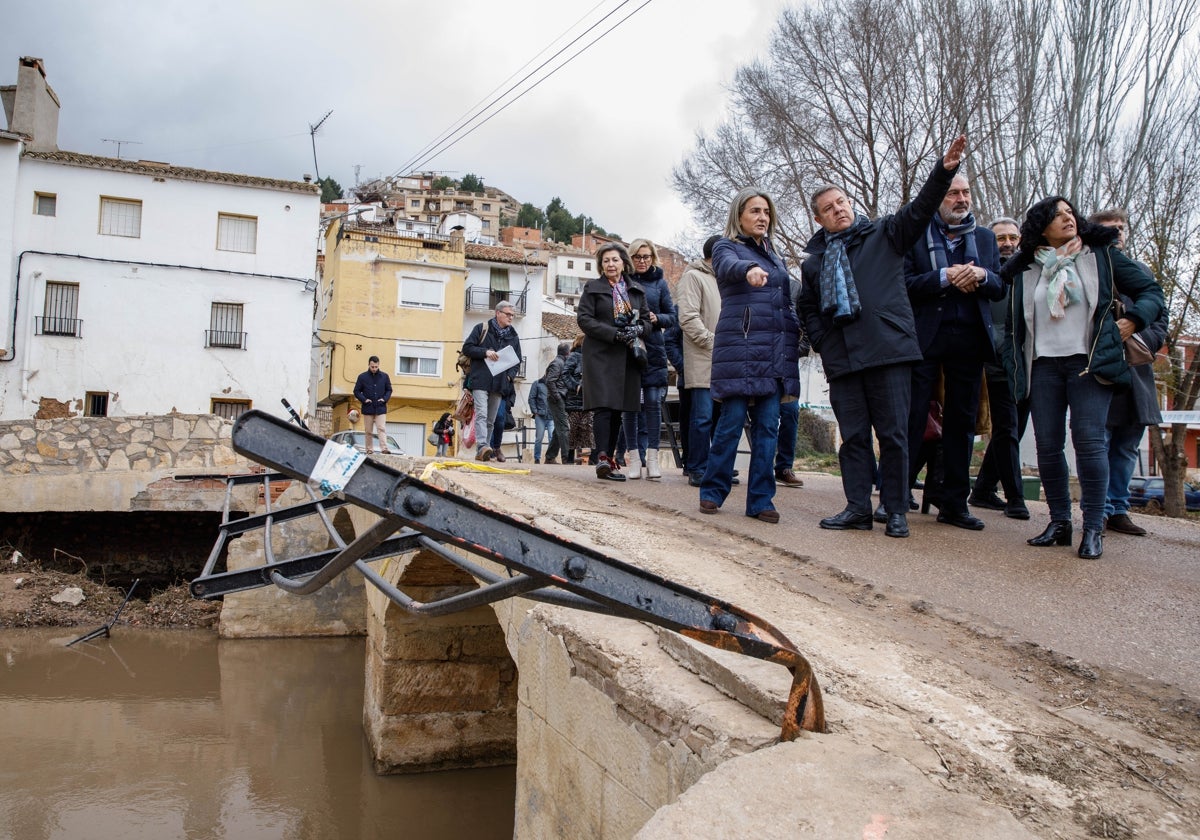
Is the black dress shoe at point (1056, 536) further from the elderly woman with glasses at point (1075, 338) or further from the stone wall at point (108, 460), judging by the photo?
the stone wall at point (108, 460)

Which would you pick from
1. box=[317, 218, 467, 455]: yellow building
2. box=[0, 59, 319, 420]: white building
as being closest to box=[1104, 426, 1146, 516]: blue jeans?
box=[0, 59, 319, 420]: white building

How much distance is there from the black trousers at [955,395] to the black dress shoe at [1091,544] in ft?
2.70

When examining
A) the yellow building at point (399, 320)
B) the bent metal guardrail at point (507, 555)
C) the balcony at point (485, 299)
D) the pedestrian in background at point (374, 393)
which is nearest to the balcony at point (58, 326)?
the yellow building at point (399, 320)

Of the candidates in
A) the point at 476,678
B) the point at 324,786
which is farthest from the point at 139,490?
the point at 476,678

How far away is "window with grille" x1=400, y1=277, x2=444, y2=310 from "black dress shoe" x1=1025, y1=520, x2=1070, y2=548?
28275mm

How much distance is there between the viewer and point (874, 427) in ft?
14.5

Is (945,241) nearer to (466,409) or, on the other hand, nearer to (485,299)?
(466,409)

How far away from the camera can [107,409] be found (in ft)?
71.6

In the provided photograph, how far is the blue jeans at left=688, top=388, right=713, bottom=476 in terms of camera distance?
6.45 meters

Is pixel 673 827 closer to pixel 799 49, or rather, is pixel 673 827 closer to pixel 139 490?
pixel 139 490

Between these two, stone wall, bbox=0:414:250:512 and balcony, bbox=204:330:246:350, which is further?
balcony, bbox=204:330:246:350

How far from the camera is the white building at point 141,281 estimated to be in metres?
21.2

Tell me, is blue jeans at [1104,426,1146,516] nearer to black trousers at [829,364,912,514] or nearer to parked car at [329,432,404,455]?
black trousers at [829,364,912,514]

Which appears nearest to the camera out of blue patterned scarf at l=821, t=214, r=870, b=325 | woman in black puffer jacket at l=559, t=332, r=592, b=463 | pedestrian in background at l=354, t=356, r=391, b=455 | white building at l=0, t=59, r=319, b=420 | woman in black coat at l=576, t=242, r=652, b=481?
blue patterned scarf at l=821, t=214, r=870, b=325
